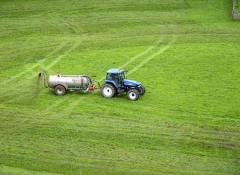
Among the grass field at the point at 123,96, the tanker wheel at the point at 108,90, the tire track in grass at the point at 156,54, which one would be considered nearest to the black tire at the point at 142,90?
the grass field at the point at 123,96

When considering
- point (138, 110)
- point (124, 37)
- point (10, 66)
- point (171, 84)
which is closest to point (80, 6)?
point (124, 37)

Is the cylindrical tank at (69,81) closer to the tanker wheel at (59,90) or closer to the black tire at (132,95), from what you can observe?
the tanker wheel at (59,90)

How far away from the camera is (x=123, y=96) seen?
35.2 metres

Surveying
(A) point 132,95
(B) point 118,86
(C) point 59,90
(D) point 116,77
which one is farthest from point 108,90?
(C) point 59,90


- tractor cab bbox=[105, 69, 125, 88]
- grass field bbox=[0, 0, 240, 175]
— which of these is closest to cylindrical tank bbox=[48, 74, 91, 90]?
grass field bbox=[0, 0, 240, 175]

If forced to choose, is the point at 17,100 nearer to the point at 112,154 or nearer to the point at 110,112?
the point at 110,112

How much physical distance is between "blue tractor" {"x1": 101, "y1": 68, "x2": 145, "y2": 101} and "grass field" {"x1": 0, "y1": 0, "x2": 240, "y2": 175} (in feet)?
1.84

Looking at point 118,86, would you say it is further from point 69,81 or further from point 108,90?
point 69,81

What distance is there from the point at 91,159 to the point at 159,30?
995 inches

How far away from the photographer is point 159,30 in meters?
49.7

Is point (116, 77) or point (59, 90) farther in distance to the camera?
point (59, 90)

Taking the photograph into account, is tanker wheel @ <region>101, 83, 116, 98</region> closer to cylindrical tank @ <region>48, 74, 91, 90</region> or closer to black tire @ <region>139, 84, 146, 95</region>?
cylindrical tank @ <region>48, 74, 91, 90</region>

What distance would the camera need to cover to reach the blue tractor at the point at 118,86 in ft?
113

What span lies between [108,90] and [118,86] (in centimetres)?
73
